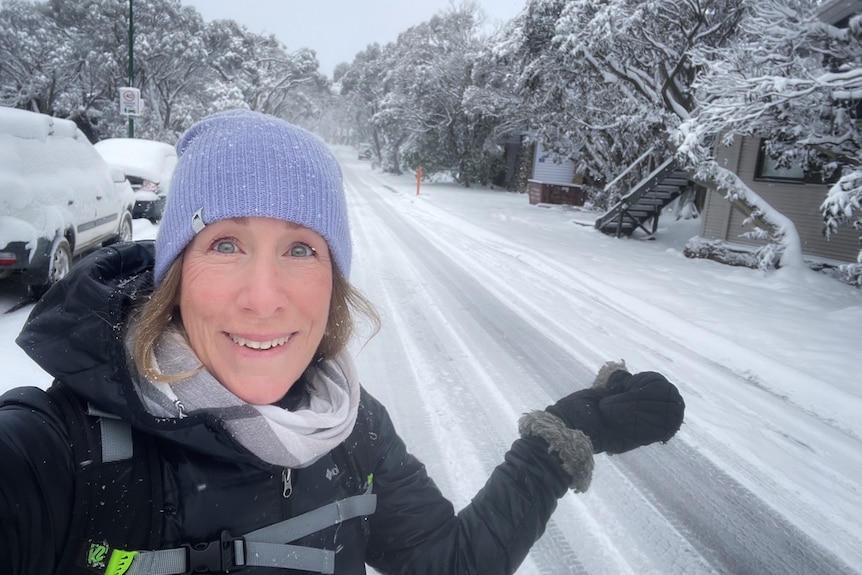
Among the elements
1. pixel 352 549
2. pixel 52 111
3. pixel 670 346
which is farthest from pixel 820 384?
pixel 52 111

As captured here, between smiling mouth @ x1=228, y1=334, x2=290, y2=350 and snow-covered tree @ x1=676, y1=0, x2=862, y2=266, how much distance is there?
8718mm

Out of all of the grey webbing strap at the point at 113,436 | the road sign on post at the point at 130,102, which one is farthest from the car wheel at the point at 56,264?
the road sign on post at the point at 130,102

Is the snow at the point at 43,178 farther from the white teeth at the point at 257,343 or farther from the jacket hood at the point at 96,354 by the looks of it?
the white teeth at the point at 257,343

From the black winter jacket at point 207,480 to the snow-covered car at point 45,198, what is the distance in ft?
13.6

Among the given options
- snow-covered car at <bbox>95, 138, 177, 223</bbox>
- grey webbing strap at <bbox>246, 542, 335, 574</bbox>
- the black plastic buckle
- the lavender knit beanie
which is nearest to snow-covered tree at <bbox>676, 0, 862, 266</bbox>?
the lavender knit beanie

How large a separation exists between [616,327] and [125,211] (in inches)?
307

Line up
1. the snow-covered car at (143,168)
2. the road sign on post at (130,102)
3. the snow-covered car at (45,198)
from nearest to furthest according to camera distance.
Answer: the snow-covered car at (45,198)
the snow-covered car at (143,168)
the road sign on post at (130,102)

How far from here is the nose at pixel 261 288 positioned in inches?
50.9

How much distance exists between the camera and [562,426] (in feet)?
5.47

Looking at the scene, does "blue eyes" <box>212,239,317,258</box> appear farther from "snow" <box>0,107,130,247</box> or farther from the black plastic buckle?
"snow" <box>0,107,130,247</box>

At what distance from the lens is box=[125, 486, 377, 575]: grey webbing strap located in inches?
43.1

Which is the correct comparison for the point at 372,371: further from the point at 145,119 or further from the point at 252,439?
the point at 145,119

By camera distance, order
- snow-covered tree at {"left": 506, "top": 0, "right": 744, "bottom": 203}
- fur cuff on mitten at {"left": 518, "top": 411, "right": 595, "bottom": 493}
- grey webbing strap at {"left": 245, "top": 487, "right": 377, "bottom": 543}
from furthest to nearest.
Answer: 1. snow-covered tree at {"left": 506, "top": 0, "right": 744, "bottom": 203}
2. fur cuff on mitten at {"left": 518, "top": 411, "right": 595, "bottom": 493}
3. grey webbing strap at {"left": 245, "top": 487, "right": 377, "bottom": 543}

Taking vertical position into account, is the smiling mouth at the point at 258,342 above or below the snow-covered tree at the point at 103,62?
below
